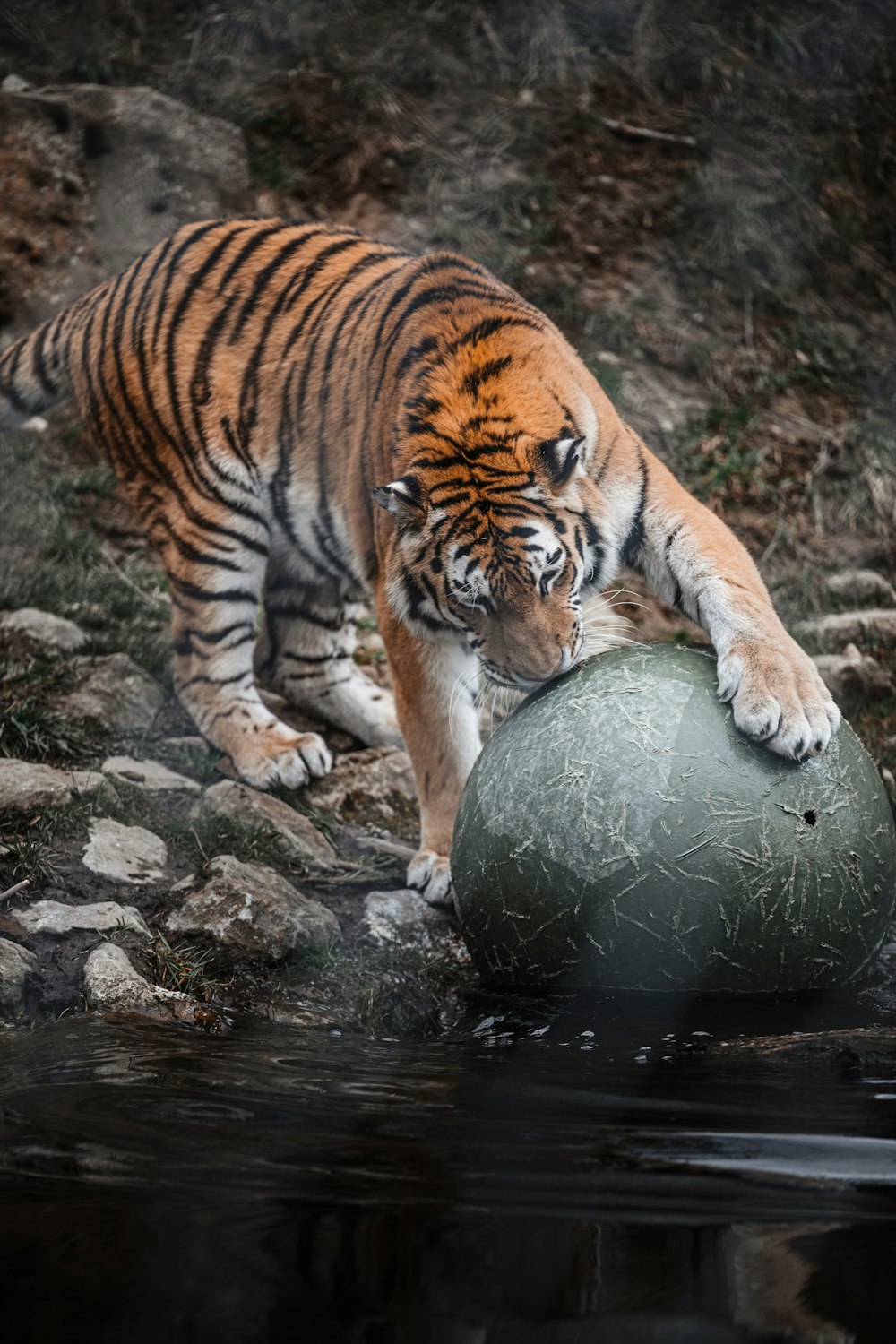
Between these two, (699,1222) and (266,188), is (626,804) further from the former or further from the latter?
(266,188)

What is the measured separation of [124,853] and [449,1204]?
217 cm

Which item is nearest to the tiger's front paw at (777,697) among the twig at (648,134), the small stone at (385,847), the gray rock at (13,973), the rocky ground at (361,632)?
the rocky ground at (361,632)

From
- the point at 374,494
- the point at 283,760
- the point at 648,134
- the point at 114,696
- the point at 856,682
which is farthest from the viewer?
the point at 648,134

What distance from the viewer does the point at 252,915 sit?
3600mm

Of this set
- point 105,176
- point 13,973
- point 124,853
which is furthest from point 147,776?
point 105,176

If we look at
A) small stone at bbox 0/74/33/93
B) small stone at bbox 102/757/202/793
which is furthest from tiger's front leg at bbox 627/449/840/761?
small stone at bbox 0/74/33/93

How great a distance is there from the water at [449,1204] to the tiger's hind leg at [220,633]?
2190 mm

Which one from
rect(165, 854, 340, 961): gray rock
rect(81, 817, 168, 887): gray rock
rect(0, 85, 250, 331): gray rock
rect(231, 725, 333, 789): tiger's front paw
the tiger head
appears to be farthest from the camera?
rect(0, 85, 250, 331): gray rock

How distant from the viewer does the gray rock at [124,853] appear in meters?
3.78

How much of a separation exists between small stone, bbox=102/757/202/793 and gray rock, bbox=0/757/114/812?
173mm

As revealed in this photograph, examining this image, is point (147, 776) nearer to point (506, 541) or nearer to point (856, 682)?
point (506, 541)

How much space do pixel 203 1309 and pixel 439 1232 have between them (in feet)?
1.14

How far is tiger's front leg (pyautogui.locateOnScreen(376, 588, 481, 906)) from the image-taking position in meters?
3.91

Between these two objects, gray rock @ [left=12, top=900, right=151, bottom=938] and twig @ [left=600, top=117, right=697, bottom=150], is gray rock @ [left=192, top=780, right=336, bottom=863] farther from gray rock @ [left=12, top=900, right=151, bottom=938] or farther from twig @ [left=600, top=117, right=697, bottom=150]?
twig @ [left=600, top=117, right=697, bottom=150]
